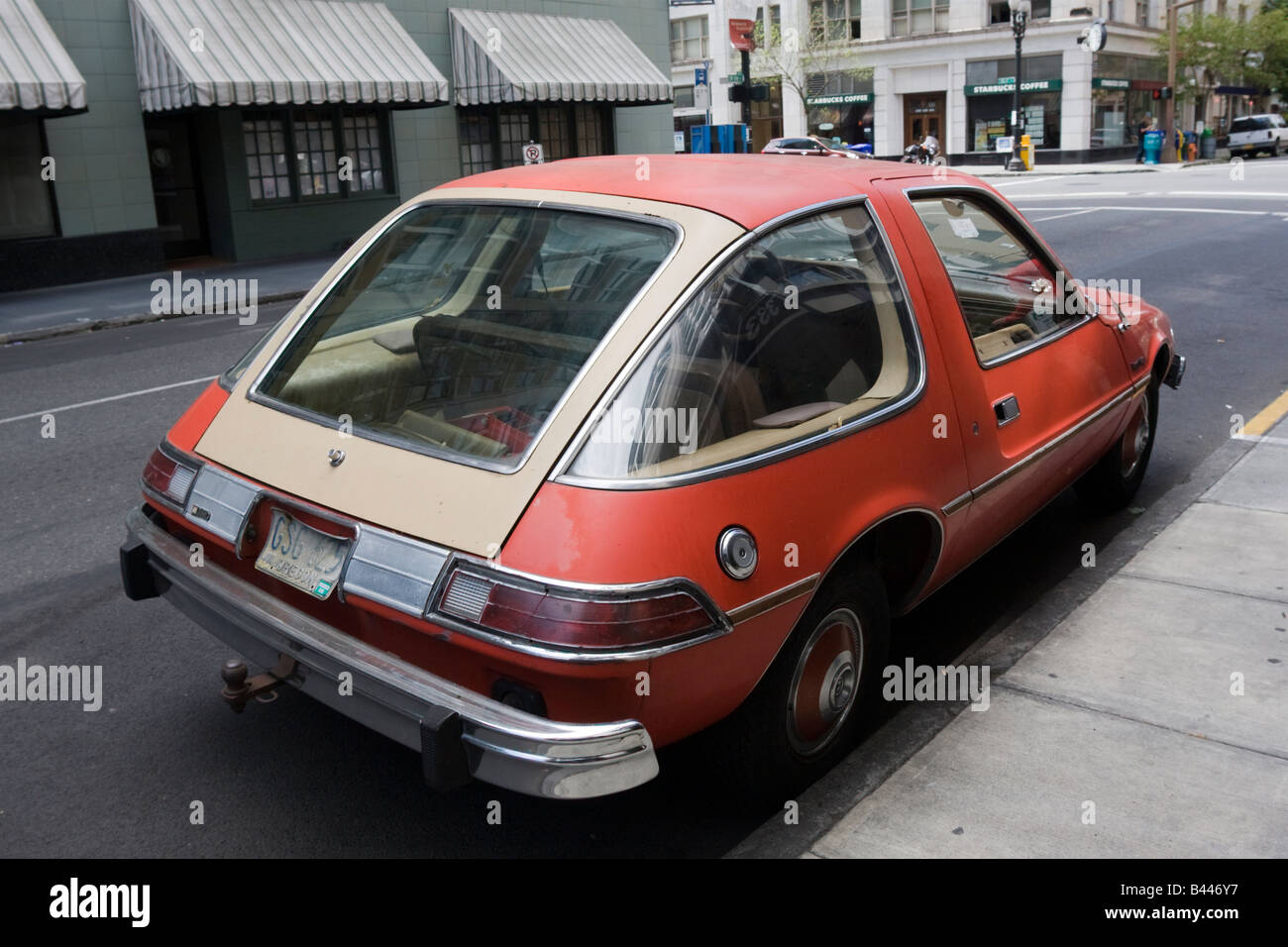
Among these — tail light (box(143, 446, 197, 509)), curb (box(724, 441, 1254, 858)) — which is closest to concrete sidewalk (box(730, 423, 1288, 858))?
curb (box(724, 441, 1254, 858))

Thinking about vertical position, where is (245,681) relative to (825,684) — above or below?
above

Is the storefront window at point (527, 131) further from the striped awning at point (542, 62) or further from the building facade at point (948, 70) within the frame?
the building facade at point (948, 70)

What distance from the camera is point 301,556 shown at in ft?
10.4

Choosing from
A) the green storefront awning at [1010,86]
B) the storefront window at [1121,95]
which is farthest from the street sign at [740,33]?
the storefront window at [1121,95]

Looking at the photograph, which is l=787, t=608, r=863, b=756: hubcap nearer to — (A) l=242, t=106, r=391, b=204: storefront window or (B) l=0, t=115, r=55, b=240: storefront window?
(B) l=0, t=115, r=55, b=240: storefront window

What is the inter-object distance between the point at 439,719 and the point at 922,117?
5516 centimetres

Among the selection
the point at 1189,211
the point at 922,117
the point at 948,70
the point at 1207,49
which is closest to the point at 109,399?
the point at 1189,211

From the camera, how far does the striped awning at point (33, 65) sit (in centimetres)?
1579

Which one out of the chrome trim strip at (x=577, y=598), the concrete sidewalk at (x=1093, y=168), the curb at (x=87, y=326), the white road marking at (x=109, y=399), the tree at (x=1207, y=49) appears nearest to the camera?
the chrome trim strip at (x=577, y=598)

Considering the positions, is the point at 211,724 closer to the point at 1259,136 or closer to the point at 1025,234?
the point at 1025,234

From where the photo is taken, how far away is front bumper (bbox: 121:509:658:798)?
2668mm

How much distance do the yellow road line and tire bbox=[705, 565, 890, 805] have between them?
15.2ft

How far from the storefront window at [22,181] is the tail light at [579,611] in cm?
1772

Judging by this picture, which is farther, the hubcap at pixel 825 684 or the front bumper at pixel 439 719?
the hubcap at pixel 825 684
